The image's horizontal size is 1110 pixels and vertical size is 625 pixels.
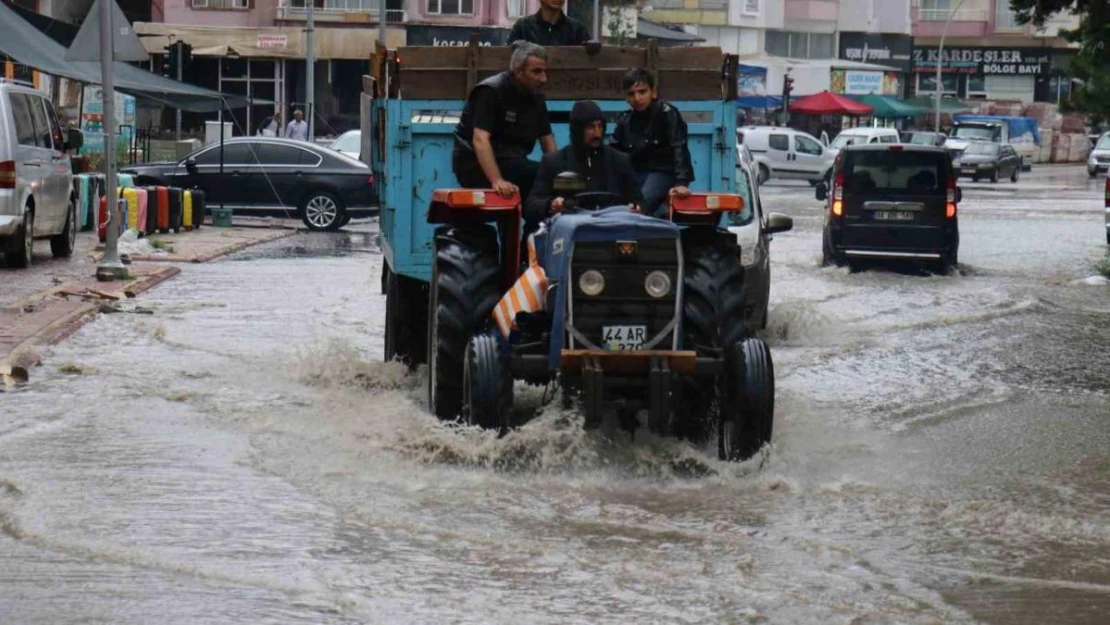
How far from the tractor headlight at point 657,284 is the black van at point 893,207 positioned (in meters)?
15.9

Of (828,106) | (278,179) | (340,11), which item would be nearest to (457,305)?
(278,179)

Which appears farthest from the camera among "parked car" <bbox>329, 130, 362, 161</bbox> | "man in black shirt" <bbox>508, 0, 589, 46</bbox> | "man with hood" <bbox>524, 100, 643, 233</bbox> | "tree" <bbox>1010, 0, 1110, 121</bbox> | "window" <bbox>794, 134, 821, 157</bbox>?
"window" <bbox>794, 134, 821, 157</bbox>

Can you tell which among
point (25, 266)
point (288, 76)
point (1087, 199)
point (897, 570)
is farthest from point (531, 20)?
point (288, 76)

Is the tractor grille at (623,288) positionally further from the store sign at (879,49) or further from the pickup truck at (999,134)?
the store sign at (879,49)

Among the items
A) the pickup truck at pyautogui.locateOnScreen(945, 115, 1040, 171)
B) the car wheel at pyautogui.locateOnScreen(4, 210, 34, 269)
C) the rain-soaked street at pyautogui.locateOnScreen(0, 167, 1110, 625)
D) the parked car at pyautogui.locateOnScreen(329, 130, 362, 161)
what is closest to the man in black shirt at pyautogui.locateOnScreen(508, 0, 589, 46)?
the rain-soaked street at pyautogui.locateOnScreen(0, 167, 1110, 625)

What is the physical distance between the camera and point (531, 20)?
13.0 meters

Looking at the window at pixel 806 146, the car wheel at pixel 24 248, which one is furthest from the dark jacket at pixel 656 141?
the window at pixel 806 146

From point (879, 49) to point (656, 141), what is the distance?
88.0 m

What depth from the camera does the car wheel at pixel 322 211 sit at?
31266mm

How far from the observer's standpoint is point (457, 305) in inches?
396

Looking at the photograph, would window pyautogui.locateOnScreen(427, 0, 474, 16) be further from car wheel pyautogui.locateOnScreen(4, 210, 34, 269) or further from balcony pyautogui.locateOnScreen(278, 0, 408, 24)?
car wheel pyautogui.locateOnScreen(4, 210, 34, 269)

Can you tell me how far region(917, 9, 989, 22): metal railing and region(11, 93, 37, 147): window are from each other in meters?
84.1

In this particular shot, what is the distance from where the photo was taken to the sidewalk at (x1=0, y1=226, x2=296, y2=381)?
1339 cm

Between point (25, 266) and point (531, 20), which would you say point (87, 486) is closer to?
point (531, 20)
